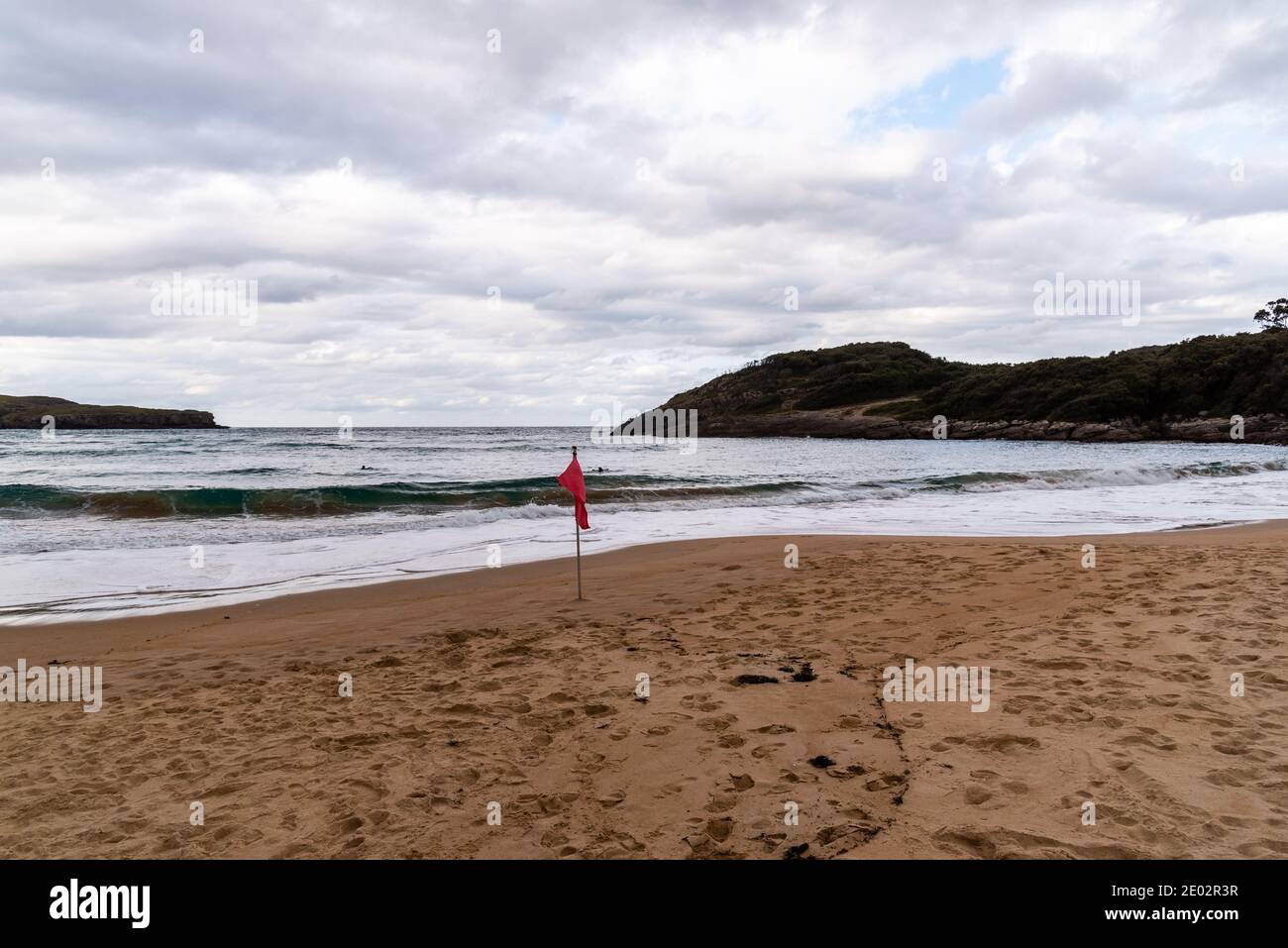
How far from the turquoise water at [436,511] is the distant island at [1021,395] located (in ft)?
80.0

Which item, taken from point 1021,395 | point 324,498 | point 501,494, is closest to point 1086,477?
point 501,494

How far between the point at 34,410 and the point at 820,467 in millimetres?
119118

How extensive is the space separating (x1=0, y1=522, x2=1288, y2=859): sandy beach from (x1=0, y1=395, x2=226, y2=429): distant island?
11424 cm

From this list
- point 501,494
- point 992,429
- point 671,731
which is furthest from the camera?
point 992,429

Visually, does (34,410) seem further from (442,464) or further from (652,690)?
(652,690)

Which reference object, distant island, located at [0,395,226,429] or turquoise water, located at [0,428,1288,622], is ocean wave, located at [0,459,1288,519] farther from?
distant island, located at [0,395,226,429]

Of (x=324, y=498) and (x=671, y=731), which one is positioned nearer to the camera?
(x=671, y=731)

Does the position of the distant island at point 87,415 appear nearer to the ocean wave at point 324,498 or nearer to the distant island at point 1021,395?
the distant island at point 1021,395

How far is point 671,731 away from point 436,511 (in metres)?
15.8

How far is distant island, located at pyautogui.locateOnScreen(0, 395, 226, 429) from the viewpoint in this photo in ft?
329

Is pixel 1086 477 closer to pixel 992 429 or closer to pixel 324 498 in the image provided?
pixel 324 498

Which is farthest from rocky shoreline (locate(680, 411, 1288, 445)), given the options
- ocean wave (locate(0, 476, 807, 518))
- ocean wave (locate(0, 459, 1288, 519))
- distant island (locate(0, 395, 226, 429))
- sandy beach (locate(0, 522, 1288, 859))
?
distant island (locate(0, 395, 226, 429))

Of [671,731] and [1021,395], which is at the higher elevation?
→ [1021,395]

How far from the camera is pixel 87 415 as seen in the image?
338 feet
